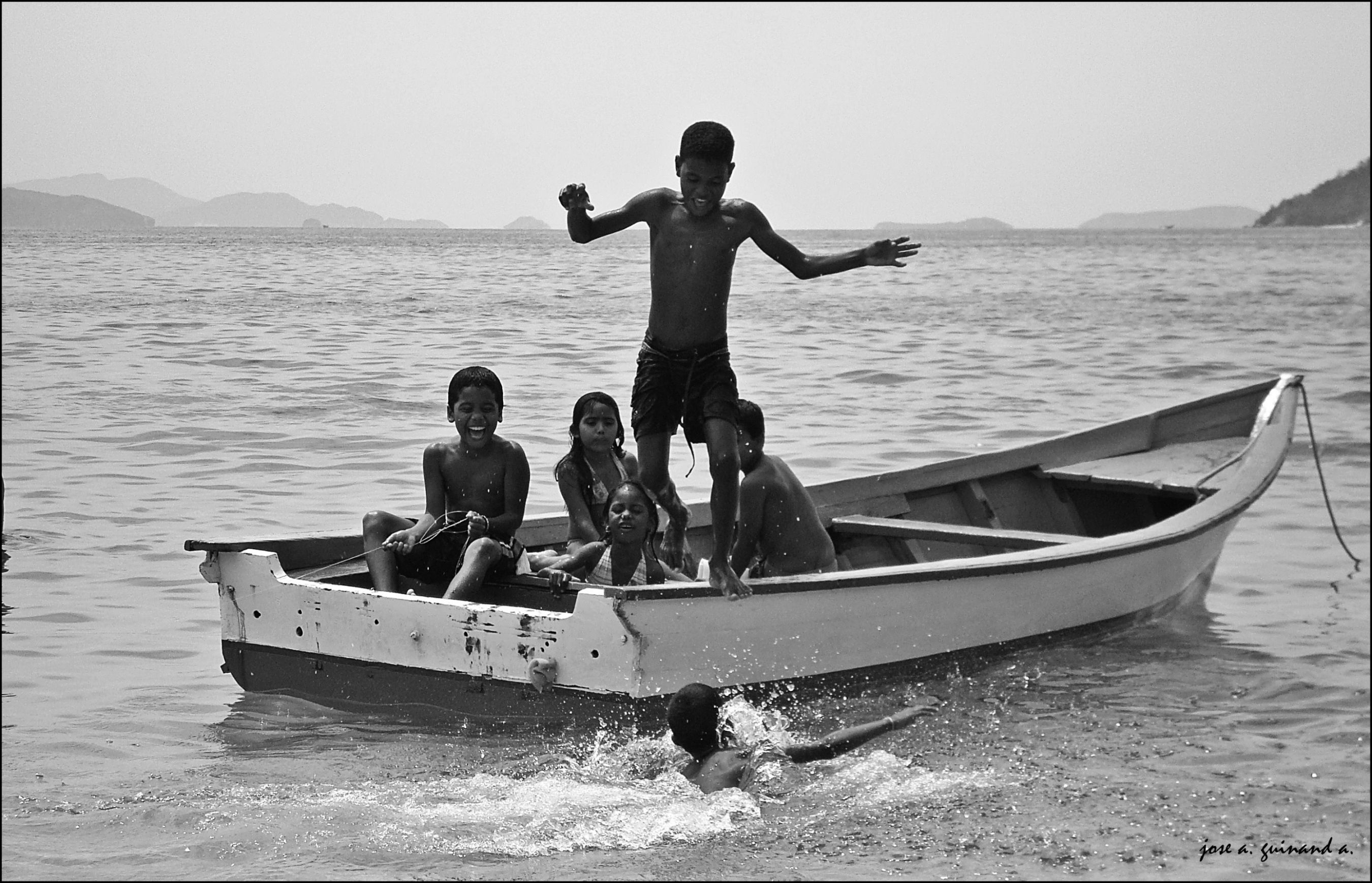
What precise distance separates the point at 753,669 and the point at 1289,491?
6.89 metres

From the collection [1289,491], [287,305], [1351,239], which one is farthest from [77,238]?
[1289,491]

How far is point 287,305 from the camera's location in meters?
30.2

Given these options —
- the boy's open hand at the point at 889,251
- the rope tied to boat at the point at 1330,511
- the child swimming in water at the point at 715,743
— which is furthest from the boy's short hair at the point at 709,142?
the rope tied to boat at the point at 1330,511

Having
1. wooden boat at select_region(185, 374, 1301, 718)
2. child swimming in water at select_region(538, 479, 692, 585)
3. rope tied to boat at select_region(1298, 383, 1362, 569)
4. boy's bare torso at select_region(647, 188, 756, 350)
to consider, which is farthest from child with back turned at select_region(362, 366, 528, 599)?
rope tied to boat at select_region(1298, 383, 1362, 569)

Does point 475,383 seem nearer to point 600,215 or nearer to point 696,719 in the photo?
point 600,215

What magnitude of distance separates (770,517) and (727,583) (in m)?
0.98

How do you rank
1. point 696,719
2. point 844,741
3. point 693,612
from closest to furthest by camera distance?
point 696,719 < point 844,741 < point 693,612

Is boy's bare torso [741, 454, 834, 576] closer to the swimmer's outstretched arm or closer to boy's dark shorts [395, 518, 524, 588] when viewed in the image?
boy's dark shorts [395, 518, 524, 588]

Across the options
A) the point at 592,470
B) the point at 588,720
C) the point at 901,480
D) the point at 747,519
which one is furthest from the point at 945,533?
the point at 588,720

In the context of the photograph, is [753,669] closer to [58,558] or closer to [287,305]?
[58,558]

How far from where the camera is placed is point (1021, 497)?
9.36m

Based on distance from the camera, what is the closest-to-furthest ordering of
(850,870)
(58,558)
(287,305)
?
(850,870) < (58,558) < (287,305)

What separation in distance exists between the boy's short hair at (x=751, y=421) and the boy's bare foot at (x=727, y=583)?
1.00m

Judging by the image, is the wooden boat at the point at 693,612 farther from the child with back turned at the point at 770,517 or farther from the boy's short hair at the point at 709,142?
the boy's short hair at the point at 709,142
